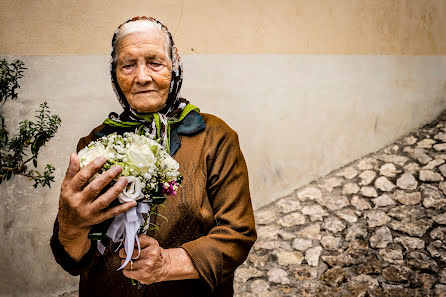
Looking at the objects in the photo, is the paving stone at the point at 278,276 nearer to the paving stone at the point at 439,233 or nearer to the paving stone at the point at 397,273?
the paving stone at the point at 397,273

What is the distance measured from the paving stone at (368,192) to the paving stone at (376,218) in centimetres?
31

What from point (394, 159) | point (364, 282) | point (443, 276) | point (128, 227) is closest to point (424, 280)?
point (443, 276)

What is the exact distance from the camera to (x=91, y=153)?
135cm

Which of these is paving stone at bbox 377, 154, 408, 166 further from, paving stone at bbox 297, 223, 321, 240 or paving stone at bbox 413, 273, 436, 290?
paving stone at bbox 413, 273, 436, 290

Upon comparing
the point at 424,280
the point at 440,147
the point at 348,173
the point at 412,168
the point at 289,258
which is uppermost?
the point at 440,147

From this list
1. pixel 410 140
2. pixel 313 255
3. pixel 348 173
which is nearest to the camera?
pixel 313 255

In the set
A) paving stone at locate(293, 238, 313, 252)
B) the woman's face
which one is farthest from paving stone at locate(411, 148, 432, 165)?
the woman's face

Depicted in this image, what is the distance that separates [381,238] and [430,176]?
1347mm

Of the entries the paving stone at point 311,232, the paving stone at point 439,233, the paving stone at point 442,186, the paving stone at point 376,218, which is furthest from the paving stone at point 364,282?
the paving stone at point 442,186

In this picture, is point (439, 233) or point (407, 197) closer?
point (439, 233)

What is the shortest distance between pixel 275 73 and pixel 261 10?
73cm

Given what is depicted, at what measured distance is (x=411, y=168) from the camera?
4.93 meters

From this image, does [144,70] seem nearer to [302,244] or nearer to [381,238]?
[302,244]

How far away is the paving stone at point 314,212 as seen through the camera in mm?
4450
